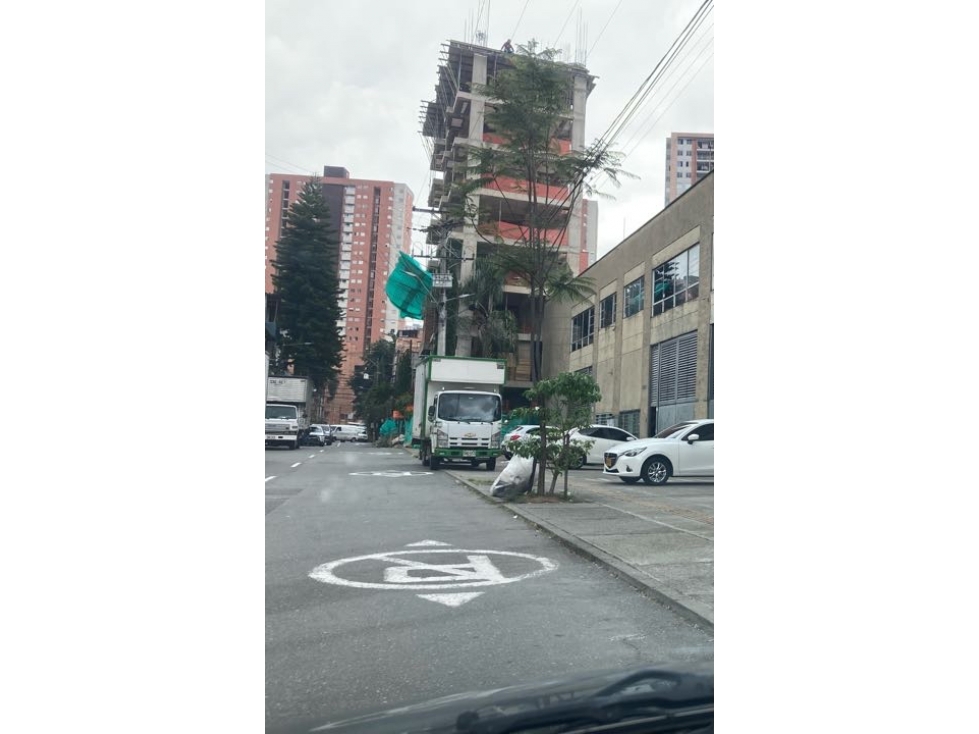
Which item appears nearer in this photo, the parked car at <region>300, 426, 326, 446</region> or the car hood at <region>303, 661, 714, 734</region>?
the car hood at <region>303, 661, 714, 734</region>

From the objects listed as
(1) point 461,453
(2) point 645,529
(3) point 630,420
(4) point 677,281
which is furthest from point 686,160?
(1) point 461,453

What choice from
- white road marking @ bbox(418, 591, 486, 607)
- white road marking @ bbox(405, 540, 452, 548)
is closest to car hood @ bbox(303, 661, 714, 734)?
white road marking @ bbox(418, 591, 486, 607)

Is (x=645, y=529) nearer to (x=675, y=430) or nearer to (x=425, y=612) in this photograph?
(x=425, y=612)

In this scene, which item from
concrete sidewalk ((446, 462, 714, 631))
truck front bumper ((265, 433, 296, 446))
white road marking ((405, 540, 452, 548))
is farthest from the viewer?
white road marking ((405, 540, 452, 548))

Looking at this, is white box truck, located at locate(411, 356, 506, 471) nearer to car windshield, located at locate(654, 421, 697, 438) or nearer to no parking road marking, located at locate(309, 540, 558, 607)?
car windshield, located at locate(654, 421, 697, 438)

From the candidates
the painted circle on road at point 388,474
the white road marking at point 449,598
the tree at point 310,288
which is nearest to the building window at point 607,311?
the tree at point 310,288

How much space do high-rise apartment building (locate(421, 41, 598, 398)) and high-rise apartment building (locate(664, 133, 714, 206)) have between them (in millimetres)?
139

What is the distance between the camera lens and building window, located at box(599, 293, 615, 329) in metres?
1.06

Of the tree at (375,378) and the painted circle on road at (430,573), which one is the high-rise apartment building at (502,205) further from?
the painted circle on road at (430,573)
